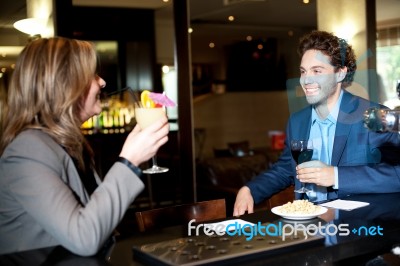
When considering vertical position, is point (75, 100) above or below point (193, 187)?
above

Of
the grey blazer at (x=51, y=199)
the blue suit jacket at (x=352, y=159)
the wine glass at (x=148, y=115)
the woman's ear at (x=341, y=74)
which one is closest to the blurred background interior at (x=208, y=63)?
the blue suit jacket at (x=352, y=159)

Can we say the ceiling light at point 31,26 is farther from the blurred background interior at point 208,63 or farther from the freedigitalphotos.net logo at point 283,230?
the freedigitalphotos.net logo at point 283,230

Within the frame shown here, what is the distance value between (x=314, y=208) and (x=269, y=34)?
897 centimetres

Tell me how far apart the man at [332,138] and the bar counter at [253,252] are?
58 centimetres

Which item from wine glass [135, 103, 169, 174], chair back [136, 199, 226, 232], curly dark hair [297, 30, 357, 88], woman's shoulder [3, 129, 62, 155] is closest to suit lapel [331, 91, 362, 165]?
curly dark hair [297, 30, 357, 88]

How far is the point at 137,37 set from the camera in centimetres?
760

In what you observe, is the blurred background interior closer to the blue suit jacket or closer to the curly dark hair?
the blue suit jacket

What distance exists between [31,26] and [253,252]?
10.4 feet

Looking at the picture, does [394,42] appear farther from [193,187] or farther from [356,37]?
[193,187]

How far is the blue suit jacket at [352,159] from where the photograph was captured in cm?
225

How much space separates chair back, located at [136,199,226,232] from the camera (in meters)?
2.02

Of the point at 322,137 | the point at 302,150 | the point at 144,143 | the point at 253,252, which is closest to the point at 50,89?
the point at 144,143

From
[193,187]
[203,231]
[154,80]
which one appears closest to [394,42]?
[193,187]

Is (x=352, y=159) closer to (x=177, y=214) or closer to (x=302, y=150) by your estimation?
(x=302, y=150)
